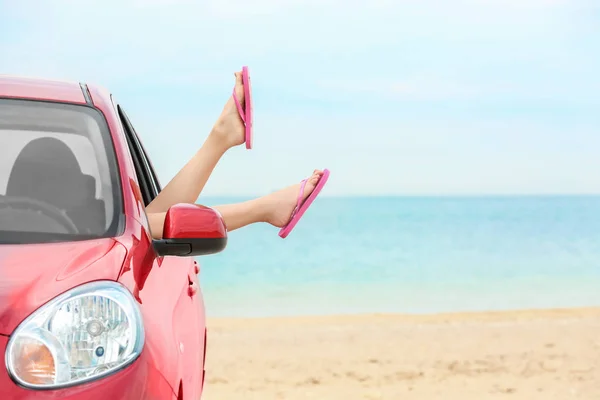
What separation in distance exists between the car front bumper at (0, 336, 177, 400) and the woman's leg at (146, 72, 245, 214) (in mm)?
2072

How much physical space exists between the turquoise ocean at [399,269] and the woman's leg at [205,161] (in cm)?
1903

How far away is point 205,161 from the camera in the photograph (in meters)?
5.46

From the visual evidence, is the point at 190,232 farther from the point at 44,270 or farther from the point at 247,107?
the point at 247,107

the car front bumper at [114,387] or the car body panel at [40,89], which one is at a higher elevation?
the car body panel at [40,89]

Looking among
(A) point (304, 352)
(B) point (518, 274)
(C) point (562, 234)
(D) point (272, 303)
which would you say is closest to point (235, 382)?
(A) point (304, 352)

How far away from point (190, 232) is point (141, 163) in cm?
148

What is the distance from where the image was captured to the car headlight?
7.89ft

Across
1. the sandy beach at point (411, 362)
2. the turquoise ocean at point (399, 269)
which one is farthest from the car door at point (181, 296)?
the turquoise ocean at point (399, 269)

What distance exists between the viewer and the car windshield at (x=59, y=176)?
312 centimetres

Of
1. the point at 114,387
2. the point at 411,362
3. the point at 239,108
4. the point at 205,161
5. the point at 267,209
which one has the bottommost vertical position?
the point at 411,362

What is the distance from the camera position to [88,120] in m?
3.40

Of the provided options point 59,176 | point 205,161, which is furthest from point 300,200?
point 59,176

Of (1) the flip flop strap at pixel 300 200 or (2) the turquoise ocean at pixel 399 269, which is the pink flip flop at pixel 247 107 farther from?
(2) the turquoise ocean at pixel 399 269

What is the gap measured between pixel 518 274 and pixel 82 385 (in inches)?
1410
